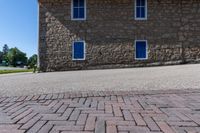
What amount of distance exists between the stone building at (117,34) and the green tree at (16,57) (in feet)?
202

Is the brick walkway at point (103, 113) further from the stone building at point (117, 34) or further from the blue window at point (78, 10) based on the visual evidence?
the blue window at point (78, 10)

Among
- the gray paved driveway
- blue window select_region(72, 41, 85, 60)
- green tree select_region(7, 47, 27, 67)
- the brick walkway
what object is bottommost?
the brick walkway

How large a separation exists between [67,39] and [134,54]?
453 centimetres

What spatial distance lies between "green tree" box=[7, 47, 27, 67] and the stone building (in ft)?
202

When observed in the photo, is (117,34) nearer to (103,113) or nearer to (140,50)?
(140,50)

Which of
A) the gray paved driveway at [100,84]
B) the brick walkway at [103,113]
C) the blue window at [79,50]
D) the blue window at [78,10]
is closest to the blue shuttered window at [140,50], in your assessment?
the blue window at [79,50]

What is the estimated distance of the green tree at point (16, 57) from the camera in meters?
80.6

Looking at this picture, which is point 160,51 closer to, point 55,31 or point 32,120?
point 55,31

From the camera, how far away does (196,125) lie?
11.4 feet

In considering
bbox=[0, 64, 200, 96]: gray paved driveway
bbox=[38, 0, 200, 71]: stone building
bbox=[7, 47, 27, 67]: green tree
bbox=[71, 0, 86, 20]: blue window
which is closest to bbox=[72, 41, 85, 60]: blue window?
bbox=[38, 0, 200, 71]: stone building

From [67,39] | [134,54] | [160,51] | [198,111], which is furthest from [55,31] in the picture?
[198,111]

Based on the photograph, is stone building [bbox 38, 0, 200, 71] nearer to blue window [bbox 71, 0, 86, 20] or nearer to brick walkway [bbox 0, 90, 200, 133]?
blue window [bbox 71, 0, 86, 20]

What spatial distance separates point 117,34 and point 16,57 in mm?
69025

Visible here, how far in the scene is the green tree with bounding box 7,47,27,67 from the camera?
80562 mm
